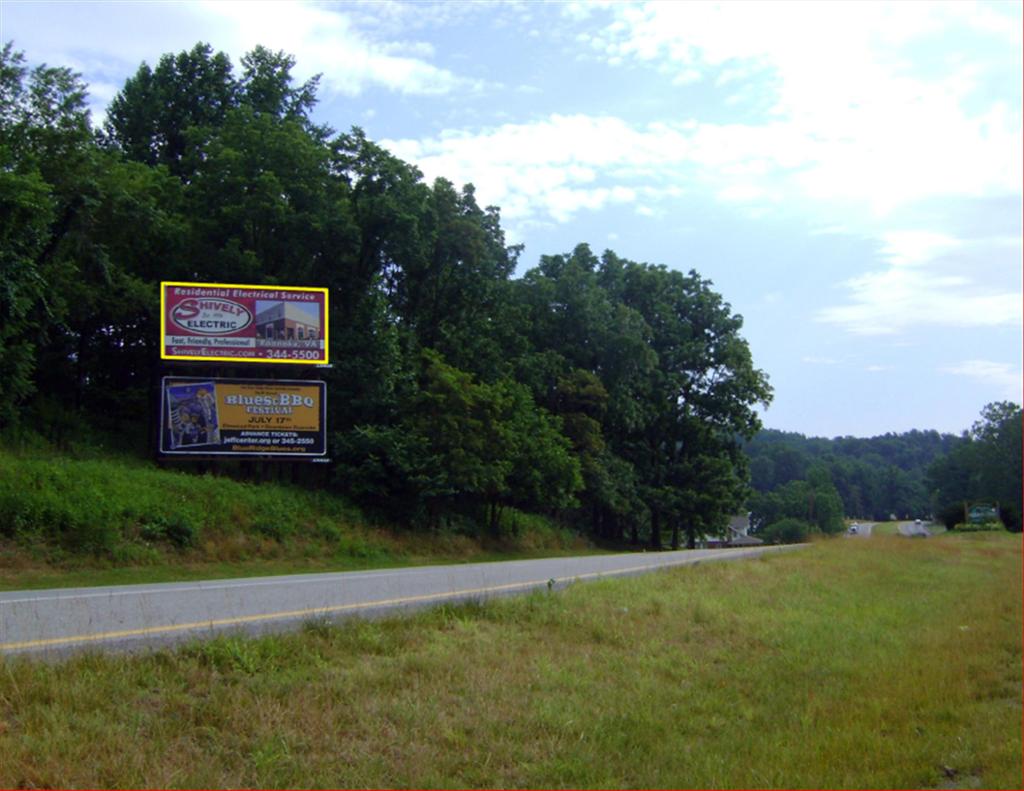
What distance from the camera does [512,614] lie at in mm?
12453

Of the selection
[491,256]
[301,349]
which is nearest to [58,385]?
[301,349]

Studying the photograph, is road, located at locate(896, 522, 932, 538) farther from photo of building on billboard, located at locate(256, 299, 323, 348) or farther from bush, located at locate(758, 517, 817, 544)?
photo of building on billboard, located at locate(256, 299, 323, 348)

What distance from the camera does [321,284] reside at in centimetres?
3825

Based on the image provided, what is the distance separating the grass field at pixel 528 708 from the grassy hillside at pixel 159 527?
13319 mm

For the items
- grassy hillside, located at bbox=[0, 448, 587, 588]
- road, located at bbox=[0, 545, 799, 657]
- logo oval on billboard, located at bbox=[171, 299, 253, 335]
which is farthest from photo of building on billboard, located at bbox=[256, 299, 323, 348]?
road, located at bbox=[0, 545, 799, 657]

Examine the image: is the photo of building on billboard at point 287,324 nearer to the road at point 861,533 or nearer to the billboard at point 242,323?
the billboard at point 242,323

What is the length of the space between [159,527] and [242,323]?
7.26 m

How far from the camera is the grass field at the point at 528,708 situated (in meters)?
6.75

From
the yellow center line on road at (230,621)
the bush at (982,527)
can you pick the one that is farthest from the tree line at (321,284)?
the bush at (982,527)

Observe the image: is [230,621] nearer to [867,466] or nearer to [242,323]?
[242,323]

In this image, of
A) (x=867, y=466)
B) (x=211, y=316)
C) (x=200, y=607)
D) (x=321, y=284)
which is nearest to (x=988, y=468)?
(x=867, y=466)

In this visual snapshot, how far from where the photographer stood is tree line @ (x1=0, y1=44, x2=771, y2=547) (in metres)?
31.0

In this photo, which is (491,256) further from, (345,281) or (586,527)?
(586,527)

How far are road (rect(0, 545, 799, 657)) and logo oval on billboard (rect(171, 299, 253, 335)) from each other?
13770 millimetres
